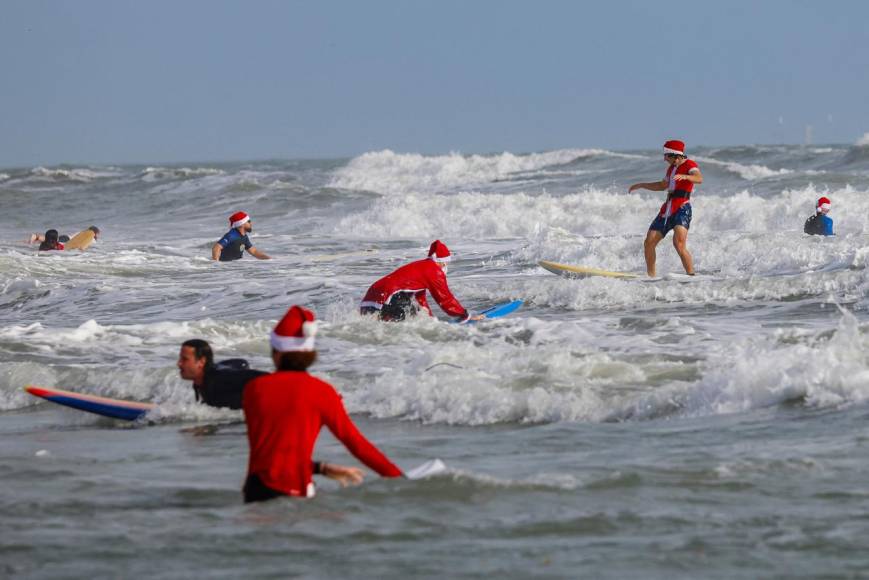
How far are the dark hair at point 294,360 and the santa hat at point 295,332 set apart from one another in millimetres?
19

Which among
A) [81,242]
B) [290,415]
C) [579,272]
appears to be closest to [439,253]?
[579,272]

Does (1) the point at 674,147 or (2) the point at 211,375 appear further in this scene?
(1) the point at 674,147

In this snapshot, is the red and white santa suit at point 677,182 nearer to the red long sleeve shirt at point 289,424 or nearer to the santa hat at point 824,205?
the santa hat at point 824,205

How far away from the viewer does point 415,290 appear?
39.0ft

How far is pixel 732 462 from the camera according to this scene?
21.1 feet

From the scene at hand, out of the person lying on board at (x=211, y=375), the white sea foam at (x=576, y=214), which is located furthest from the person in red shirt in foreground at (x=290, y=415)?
the white sea foam at (x=576, y=214)

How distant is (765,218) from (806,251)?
9439 millimetres

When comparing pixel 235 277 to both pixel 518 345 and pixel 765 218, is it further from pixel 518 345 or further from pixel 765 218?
pixel 765 218

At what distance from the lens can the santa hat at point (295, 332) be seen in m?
5.42

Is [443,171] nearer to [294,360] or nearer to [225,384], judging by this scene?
[225,384]

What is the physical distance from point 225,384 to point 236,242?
475 inches

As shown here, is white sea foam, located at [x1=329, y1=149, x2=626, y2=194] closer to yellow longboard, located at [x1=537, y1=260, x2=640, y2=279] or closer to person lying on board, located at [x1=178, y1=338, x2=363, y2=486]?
yellow longboard, located at [x1=537, y1=260, x2=640, y2=279]

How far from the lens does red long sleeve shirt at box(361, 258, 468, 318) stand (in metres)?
11.8

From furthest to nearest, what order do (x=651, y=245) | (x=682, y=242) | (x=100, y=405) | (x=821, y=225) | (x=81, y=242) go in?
(x=81, y=242) → (x=821, y=225) → (x=651, y=245) → (x=682, y=242) → (x=100, y=405)
